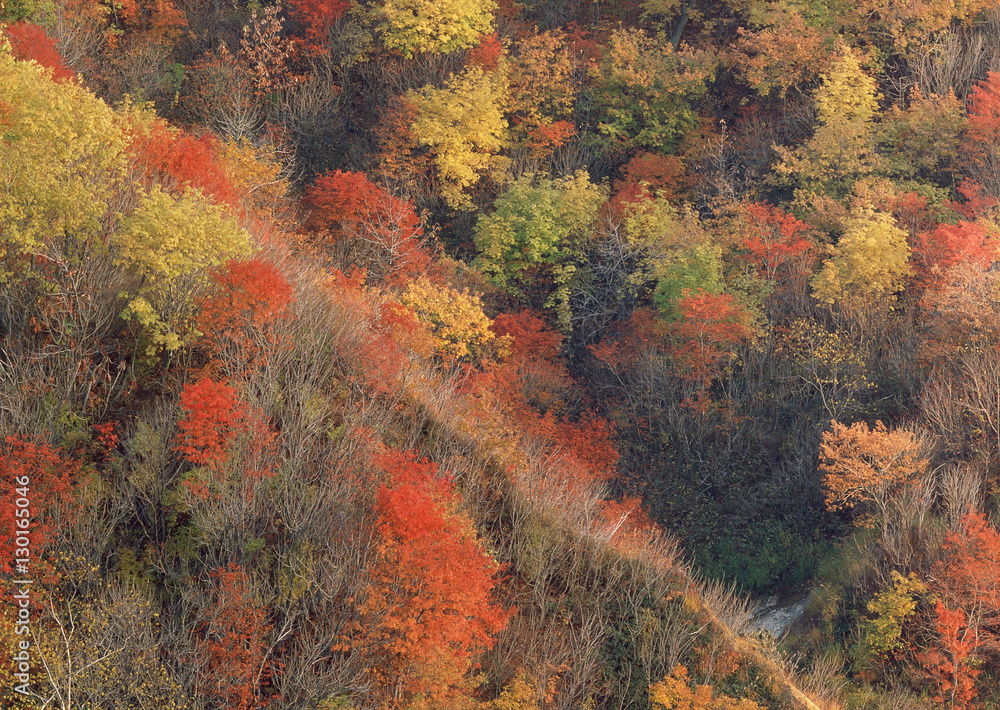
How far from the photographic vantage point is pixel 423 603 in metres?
22.0

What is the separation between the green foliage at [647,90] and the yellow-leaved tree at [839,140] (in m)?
5.68

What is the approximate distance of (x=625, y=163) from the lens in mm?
46062

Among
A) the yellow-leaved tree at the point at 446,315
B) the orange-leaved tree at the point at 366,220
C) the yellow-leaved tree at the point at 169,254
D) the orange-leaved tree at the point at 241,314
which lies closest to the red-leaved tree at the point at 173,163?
the yellow-leaved tree at the point at 169,254

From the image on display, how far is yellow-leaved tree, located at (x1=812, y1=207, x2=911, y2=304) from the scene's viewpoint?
36625mm

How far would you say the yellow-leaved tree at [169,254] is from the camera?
912 inches

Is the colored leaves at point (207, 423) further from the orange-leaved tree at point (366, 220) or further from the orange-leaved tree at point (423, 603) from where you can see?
the orange-leaved tree at point (366, 220)

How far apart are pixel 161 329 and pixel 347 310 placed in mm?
5902

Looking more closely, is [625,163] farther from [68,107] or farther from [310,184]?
[68,107]

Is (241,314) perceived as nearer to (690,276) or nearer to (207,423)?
(207,423)

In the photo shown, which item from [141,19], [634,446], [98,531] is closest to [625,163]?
[634,446]

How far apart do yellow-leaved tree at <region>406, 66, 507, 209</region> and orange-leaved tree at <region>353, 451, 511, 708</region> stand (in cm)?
2157

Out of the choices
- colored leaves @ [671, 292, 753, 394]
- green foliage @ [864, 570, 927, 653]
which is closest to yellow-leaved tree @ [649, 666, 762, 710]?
green foliage @ [864, 570, 927, 653]

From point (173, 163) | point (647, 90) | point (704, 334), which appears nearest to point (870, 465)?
point (704, 334)

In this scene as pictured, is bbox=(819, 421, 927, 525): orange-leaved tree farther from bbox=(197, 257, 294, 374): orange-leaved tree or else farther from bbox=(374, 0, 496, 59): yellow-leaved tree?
bbox=(374, 0, 496, 59): yellow-leaved tree
